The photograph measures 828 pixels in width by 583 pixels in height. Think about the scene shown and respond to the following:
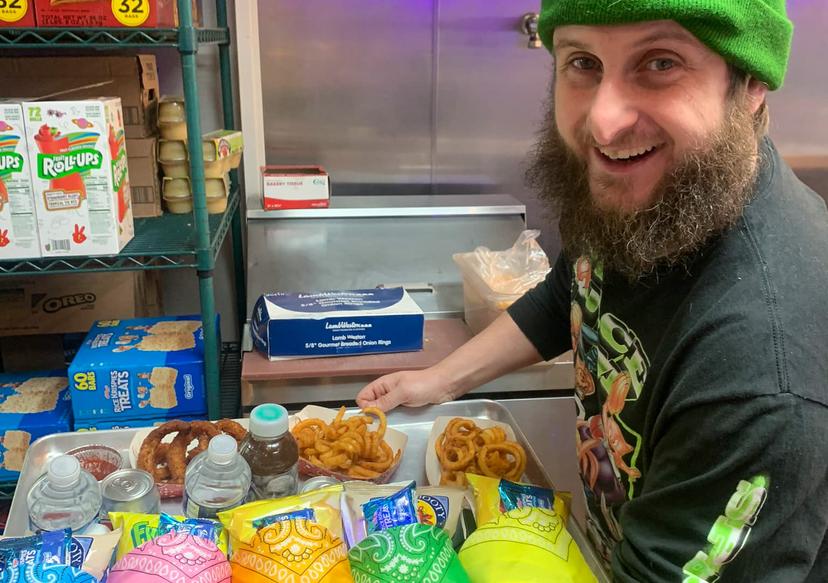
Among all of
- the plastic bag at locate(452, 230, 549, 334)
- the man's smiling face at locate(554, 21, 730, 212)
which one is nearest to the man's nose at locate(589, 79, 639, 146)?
the man's smiling face at locate(554, 21, 730, 212)

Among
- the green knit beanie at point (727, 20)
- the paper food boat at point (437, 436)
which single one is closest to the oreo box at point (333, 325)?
the paper food boat at point (437, 436)

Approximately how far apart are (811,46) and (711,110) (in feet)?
6.51

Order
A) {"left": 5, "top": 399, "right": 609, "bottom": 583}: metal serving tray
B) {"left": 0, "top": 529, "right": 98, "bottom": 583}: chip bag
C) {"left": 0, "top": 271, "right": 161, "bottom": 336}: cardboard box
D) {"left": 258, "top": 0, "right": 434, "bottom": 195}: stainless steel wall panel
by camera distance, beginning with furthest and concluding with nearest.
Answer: {"left": 258, "top": 0, "right": 434, "bottom": 195}: stainless steel wall panel
{"left": 0, "top": 271, "right": 161, "bottom": 336}: cardboard box
{"left": 5, "top": 399, "right": 609, "bottom": 583}: metal serving tray
{"left": 0, "top": 529, "right": 98, "bottom": 583}: chip bag

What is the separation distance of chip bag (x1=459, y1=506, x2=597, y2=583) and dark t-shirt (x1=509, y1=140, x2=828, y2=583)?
0.22 feet

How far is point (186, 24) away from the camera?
1309 millimetres

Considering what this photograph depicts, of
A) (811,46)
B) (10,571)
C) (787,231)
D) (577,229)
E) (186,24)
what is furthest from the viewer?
(811,46)

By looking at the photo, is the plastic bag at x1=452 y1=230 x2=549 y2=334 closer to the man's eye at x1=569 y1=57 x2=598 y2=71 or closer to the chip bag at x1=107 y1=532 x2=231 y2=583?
the man's eye at x1=569 y1=57 x2=598 y2=71

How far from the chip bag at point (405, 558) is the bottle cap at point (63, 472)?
309 mm

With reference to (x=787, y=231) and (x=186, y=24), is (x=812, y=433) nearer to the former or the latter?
(x=787, y=231)

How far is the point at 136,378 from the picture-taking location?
1488 mm

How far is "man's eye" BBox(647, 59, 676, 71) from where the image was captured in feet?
2.41

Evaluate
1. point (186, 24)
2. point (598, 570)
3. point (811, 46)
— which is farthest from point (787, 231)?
point (811, 46)

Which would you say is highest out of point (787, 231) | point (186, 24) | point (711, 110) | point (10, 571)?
point (186, 24)

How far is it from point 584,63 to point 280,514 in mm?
613
